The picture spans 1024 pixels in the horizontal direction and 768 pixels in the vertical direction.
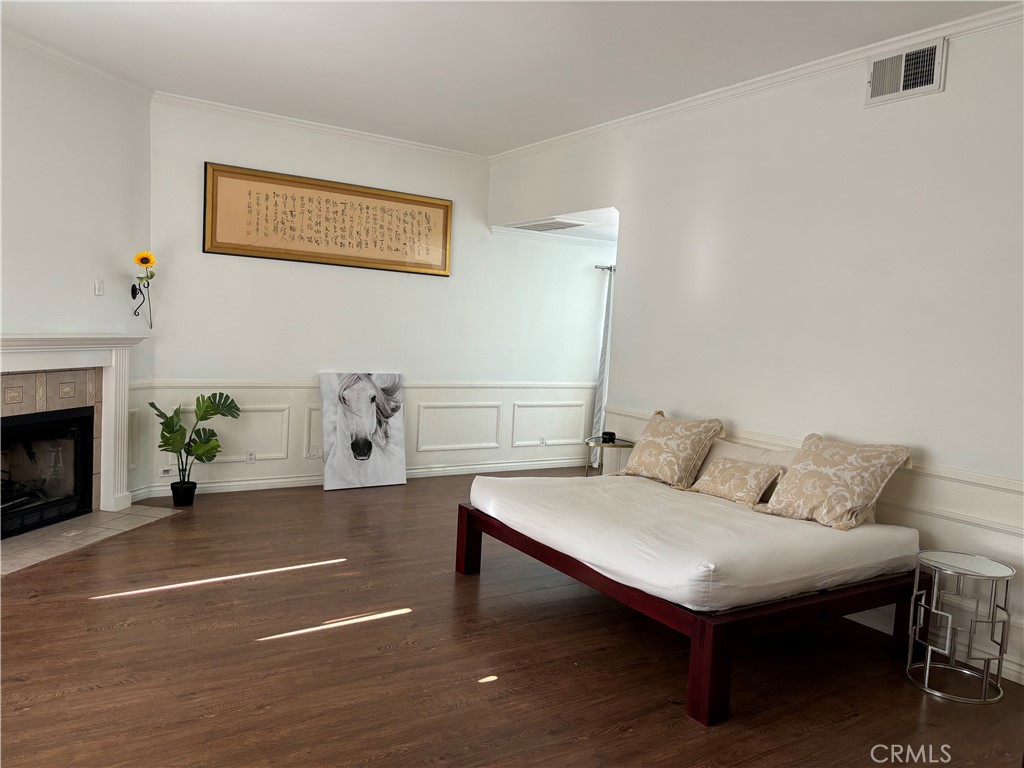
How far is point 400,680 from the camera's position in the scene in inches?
111

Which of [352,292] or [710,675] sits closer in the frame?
[710,675]

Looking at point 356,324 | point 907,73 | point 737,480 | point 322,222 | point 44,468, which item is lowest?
point 44,468

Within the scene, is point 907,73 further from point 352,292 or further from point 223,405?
point 223,405

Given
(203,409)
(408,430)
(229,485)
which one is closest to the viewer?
(203,409)

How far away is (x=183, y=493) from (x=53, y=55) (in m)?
2.79

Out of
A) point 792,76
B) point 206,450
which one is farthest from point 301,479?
point 792,76

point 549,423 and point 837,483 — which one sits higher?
point 837,483

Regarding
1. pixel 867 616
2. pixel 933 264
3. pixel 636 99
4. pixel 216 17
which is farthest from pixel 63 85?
pixel 867 616

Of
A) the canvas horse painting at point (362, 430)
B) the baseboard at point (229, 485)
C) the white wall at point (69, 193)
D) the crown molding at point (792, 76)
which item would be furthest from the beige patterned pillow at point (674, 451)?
the white wall at point (69, 193)

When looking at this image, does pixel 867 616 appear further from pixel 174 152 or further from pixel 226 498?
pixel 174 152

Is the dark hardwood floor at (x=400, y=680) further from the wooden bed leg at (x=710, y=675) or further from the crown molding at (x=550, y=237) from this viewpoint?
the crown molding at (x=550, y=237)

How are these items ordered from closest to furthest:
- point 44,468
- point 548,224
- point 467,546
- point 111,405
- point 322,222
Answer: point 467,546, point 44,468, point 111,405, point 322,222, point 548,224

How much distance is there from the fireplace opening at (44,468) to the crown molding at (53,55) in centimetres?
205

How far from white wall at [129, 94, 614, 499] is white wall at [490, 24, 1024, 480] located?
1.68m
